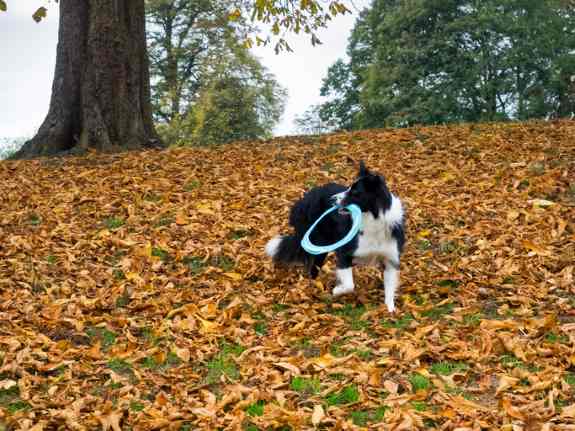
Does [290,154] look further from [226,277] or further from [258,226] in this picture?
[226,277]

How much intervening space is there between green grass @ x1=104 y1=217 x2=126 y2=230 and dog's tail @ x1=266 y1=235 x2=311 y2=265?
3.07 m

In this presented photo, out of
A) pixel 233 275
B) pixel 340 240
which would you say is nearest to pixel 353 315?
pixel 340 240

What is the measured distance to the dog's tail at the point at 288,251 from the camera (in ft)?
29.0

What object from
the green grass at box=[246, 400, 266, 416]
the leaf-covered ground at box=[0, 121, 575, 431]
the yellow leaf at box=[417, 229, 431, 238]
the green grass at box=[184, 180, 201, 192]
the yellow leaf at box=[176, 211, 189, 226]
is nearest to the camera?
the green grass at box=[246, 400, 266, 416]

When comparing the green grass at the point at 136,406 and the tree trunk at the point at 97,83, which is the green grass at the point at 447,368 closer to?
the green grass at the point at 136,406

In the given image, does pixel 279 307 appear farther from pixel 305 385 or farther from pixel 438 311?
pixel 305 385

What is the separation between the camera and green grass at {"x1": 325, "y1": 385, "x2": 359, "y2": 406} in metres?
5.43

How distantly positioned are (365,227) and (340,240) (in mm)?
403

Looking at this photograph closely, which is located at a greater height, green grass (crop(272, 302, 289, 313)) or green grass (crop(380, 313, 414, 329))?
green grass (crop(272, 302, 289, 313))

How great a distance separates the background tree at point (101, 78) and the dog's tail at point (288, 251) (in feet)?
25.4

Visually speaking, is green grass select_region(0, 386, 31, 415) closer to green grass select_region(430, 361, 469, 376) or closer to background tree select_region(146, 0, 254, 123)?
green grass select_region(430, 361, 469, 376)

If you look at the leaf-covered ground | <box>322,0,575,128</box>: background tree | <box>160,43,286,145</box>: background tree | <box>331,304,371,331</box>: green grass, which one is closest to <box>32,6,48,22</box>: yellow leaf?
the leaf-covered ground

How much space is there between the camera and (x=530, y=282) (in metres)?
8.29

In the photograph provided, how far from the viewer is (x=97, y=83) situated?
616 inches
